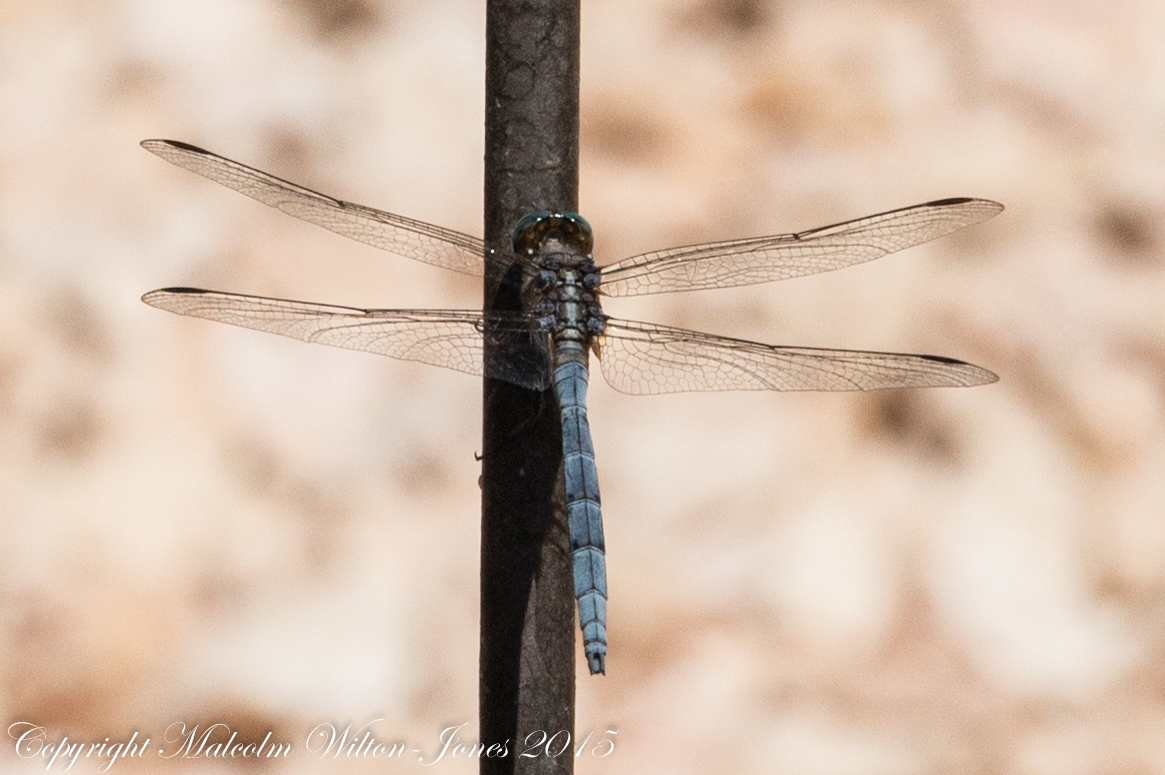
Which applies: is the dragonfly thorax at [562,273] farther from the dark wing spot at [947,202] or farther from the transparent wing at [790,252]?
the dark wing spot at [947,202]

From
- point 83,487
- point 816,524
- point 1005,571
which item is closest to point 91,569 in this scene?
point 83,487

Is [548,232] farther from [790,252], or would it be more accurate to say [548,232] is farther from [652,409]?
[652,409]

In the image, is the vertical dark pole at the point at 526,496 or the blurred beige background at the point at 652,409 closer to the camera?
the vertical dark pole at the point at 526,496

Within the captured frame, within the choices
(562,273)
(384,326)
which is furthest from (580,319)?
(384,326)

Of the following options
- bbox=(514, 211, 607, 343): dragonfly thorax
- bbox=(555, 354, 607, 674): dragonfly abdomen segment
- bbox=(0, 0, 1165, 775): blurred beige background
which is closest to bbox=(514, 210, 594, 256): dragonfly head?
bbox=(514, 211, 607, 343): dragonfly thorax

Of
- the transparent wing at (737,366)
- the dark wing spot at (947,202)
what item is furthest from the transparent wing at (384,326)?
the dark wing spot at (947,202)

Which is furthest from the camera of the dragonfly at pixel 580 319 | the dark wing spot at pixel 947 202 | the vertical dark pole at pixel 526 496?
the dark wing spot at pixel 947 202

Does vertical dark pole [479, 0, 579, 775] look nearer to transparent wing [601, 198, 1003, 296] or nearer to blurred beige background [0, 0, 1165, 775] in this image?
transparent wing [601, 198, 1003, 296]
